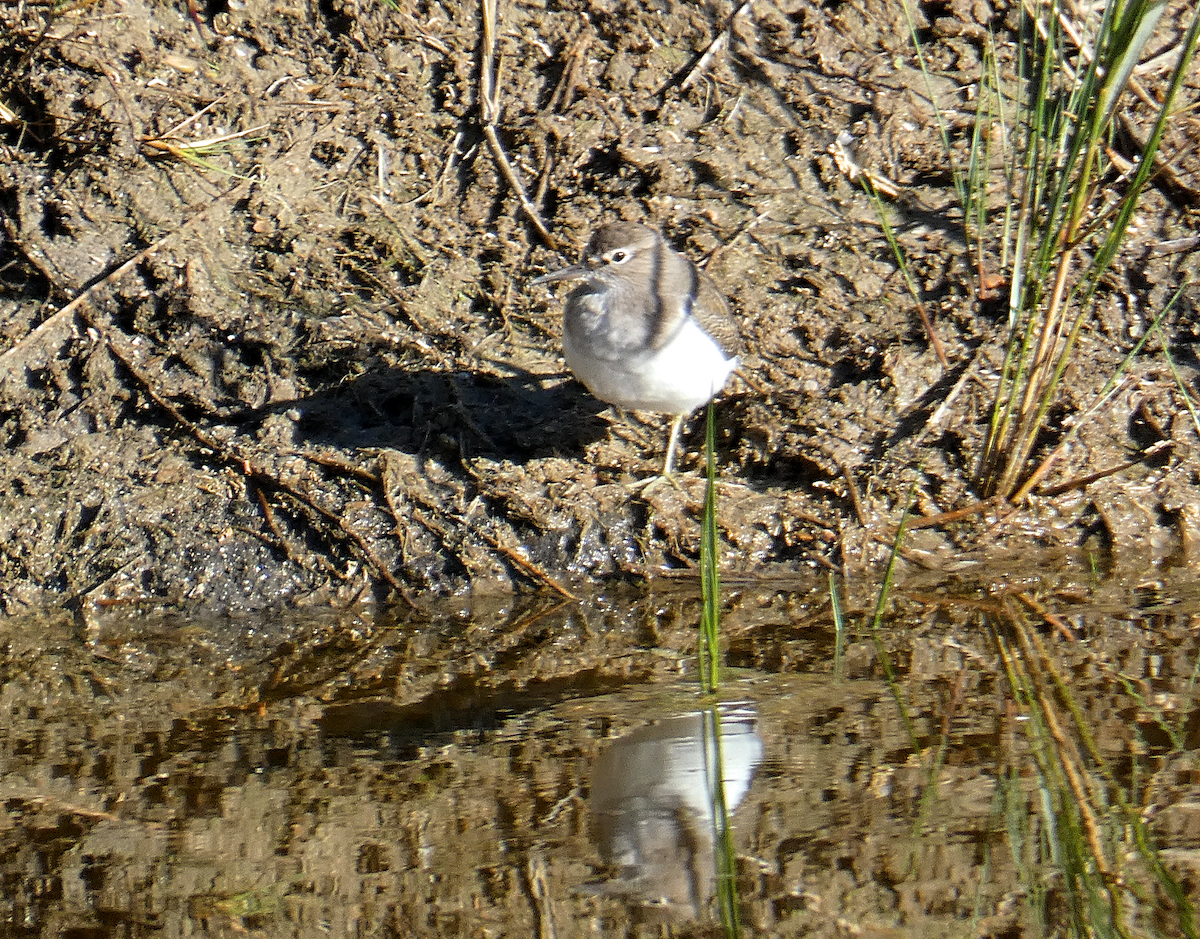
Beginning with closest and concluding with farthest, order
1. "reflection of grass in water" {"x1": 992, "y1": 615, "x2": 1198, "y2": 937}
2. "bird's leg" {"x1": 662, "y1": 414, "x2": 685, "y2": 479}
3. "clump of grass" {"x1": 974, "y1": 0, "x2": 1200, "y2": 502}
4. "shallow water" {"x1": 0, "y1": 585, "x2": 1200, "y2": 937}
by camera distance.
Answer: "reflection of grass in water" {"x1": 992, "y1": 615, "x2": 1198, "y2": 937}, "shallow water" {"x1": 0, "y1": 585, "x2": 1200, "y2": 937}, "clump of grass" {"x1": 974, "y1": 0, "x2": 1200, "y2": 502}, "bird's leg" {"x1": 662, "y1": 414, "x2": 685, "y2": 479}

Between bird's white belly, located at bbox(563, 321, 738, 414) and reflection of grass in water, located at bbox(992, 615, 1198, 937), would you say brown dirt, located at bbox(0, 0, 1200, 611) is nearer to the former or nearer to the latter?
bird's white belly, located at bbox(563, 321, 738, 414)

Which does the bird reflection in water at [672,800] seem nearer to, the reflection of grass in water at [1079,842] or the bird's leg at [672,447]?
the reflection of grass in water at [1079,842]

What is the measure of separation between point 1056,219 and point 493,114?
3088 mm

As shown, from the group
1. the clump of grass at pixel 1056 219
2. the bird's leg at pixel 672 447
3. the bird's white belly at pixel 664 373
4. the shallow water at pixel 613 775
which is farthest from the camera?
the bird's leg at pixel 672 447

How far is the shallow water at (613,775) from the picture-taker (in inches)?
118

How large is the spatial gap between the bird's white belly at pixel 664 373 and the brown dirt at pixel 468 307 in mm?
415

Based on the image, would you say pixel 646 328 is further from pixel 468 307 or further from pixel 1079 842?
pixel 1079 842

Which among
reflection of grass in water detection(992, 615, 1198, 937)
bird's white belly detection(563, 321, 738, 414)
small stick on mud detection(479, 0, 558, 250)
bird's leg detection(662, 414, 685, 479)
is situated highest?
small stick on mud detection(479, 0, 558, 250)

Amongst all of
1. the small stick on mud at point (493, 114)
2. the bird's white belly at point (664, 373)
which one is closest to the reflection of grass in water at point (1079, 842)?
the bird's white belly at point (664, 373)

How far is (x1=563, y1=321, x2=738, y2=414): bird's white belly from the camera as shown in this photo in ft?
18.4

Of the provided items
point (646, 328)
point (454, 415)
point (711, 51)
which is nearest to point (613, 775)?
point (646, 328)

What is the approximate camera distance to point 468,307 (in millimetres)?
6590

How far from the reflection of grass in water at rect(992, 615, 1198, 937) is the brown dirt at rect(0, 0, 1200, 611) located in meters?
1.44

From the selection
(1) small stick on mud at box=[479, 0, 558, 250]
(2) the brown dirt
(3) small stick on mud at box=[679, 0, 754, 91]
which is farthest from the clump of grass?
(1) small stick on mud at box=[479, 0, 558, 250]
